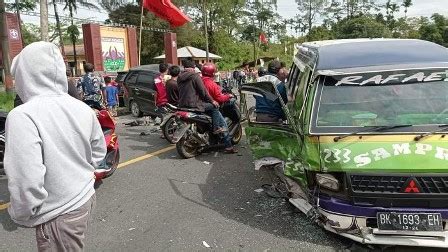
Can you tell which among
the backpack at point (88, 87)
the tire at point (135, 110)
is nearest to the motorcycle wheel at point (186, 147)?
Answer: the backpack at point (88, 87)

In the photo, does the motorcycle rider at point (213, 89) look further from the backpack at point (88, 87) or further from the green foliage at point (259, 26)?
the green foliage at point (259, 26)

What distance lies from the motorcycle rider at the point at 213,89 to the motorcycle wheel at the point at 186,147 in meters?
0.58

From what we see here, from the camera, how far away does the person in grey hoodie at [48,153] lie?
2.16 meters

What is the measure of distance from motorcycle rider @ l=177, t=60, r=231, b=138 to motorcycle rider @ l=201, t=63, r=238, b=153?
0.46ft

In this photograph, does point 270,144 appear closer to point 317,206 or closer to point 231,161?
point 317,206

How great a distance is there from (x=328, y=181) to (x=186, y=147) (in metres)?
4.23

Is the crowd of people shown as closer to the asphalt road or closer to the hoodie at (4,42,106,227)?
the hoodie at (4,42,106,227)

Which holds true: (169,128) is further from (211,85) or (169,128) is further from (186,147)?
(211,85)

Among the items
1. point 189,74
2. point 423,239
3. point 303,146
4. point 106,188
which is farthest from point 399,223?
point 189,74

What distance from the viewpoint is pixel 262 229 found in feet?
15.0

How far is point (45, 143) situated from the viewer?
7.30 ft

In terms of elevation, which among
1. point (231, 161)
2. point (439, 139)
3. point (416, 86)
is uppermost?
point (416, 86)

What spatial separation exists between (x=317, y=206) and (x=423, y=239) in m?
0.92

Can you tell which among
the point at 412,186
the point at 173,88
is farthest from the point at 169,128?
the point at 412,186
